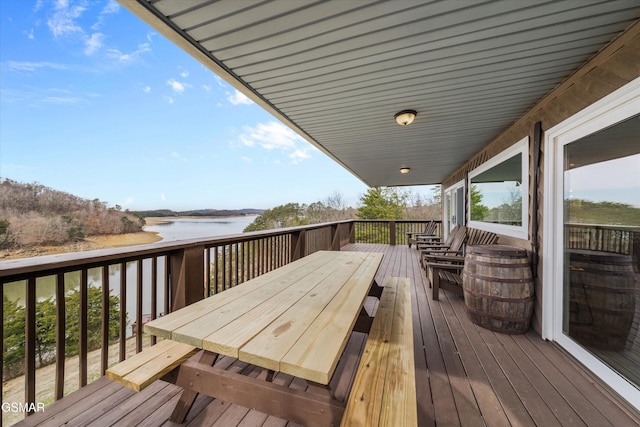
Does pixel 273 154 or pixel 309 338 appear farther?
pixel 273 154

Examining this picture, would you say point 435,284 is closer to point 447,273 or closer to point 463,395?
point 447,273

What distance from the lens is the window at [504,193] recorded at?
107 inches

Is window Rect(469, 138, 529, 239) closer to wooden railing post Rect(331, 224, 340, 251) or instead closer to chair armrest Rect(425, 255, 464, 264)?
chair armrest Rect(425, 255, 464, 264)

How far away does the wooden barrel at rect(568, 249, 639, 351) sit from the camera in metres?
1.63

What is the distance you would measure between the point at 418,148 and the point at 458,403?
11.7 feet

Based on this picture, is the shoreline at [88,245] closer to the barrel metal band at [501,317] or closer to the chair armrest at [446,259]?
the chair armrest at [446,259]

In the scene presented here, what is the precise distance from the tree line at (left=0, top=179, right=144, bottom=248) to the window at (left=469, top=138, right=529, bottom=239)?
1009 centimetres

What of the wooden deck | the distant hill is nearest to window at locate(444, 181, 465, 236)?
the wooden deck

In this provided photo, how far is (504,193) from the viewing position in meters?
3.37

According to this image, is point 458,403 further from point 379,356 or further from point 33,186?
point 33,186

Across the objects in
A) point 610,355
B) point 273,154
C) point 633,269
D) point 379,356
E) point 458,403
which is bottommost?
point 458,403

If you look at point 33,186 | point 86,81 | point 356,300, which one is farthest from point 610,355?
point 86,81

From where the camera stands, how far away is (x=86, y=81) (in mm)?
17266

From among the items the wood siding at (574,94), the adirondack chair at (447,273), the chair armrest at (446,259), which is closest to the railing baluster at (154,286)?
the adirondack chair at (447,273)
